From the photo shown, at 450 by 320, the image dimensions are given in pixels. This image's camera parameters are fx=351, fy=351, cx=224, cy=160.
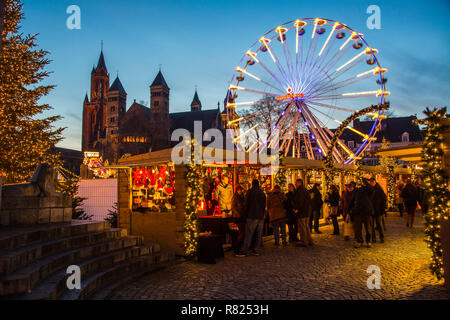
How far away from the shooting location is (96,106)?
3573 inches

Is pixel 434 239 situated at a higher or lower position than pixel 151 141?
lower

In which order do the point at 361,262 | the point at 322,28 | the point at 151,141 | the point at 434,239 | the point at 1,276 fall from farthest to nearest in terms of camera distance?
the point at 151,141, the point at 322,28, the point at 361,262, the point at 434,239, the point at 1,276

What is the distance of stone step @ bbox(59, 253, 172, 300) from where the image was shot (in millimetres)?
4223

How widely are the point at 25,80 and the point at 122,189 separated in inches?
267

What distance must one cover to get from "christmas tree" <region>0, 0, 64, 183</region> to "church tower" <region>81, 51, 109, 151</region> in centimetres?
7928

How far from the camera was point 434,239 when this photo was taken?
5.68 meters

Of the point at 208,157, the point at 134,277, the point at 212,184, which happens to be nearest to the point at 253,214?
the point at 208,157

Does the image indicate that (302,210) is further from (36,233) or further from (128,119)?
(128,119)

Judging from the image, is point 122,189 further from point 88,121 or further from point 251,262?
point 88,121

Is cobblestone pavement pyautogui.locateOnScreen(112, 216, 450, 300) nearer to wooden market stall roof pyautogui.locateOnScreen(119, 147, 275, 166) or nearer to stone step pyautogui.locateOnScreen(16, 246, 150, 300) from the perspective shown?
stone step pyautogui.locateOnScreen(16, 246, 150, 300)

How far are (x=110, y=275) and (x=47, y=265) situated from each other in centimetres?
128

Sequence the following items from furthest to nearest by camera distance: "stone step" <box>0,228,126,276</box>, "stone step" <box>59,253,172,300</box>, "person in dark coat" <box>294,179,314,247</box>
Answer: "person in dark coat" <box>294,179,314,247</box> < "stone step" <box>59,253,172,300</box> < "stone step" <box>0,228,126,276</box>

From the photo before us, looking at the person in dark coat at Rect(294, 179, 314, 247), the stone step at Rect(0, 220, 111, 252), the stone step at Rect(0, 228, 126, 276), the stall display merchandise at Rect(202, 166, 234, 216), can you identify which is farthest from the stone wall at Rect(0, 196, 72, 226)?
the person in dark coat at Rect(294, 179, 314, 247)
